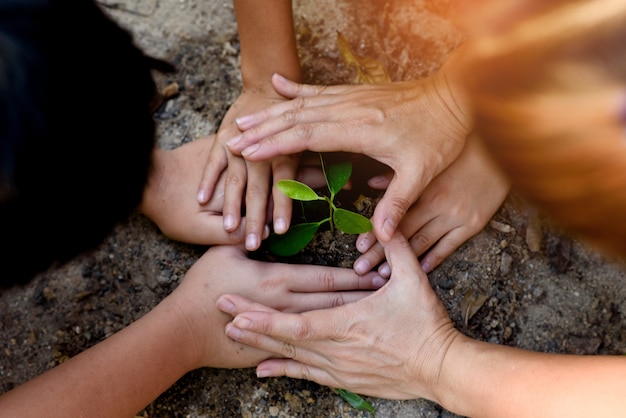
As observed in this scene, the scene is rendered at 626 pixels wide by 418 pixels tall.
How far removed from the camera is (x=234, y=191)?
1326mm

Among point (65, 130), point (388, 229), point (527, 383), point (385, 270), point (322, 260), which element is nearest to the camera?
point (65, 130)

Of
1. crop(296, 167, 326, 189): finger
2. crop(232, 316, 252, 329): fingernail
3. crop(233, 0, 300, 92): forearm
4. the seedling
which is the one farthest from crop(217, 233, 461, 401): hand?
crop(233, 0, 300, 92): forearm

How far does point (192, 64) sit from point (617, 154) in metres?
1.13

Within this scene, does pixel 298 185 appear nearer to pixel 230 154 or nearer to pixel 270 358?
pixel 230 154

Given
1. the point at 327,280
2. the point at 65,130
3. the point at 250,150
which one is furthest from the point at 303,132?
the point at 65,130

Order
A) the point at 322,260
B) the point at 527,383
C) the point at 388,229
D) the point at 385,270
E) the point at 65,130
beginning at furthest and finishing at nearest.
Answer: the point at 322,260, the point at 385,270, the point at 388,229, the point at 527,383, the point at 65,130

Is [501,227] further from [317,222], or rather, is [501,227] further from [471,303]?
[317,222]

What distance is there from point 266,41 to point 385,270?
0.56 metres

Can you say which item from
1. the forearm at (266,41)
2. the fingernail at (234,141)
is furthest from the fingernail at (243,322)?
the forearm at (266,41)

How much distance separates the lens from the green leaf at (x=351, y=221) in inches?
48.1

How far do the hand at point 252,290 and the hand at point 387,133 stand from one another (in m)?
0.18

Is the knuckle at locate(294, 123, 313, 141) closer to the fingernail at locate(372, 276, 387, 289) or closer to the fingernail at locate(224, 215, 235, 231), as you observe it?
the fingernail at locate(224, 215, 235, 231)

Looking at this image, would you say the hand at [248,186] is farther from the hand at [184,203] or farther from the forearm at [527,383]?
the forearm at [527,383]

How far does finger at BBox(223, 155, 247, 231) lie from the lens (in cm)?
132
